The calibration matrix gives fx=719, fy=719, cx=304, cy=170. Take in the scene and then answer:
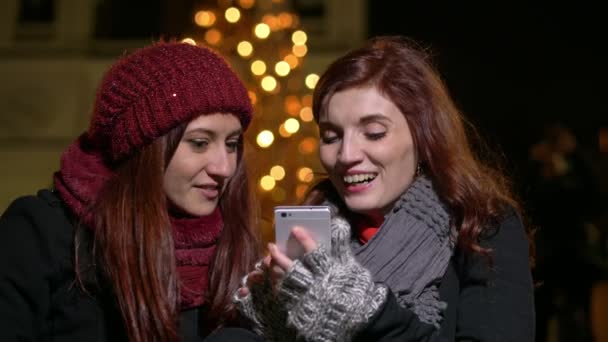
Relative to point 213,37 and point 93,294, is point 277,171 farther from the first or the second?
point 93,294

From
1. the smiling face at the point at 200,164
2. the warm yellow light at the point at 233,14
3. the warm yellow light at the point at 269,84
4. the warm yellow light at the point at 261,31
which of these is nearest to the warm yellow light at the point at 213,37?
the warm yellow light at the point at 233,14

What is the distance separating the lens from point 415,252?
1.88 meters

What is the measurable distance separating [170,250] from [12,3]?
20.8 feet

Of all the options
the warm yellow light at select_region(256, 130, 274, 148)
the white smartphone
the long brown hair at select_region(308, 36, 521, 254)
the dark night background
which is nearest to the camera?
the white smartphone

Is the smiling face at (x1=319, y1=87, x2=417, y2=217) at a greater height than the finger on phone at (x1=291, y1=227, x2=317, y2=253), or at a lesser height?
greater

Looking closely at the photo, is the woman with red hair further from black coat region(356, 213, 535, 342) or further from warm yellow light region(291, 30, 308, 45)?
warm yellow light region(291, 30, 308, 45)

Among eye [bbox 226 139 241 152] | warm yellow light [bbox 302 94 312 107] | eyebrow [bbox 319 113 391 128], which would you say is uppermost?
eyebrow [bbox 319 113 391 128]

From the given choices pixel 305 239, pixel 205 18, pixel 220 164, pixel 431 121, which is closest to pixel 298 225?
pixel 305 239

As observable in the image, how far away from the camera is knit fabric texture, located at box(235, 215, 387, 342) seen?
1.58 metres

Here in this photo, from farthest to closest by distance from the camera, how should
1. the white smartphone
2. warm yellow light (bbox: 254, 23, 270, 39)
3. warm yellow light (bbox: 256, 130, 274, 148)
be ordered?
warm yellow light (bbox: 254, 23, 270, 39) < warm yellow light (bbox: 256, 130, 274, 148) < the white smartphone

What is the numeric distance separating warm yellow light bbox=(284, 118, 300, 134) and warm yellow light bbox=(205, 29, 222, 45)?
0.58m

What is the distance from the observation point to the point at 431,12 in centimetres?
623

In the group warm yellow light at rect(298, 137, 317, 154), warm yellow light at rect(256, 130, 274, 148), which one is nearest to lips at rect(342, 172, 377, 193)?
warm yellow light at rect(256, 130, 274, 148)

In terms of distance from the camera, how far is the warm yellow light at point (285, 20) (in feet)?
13.0
